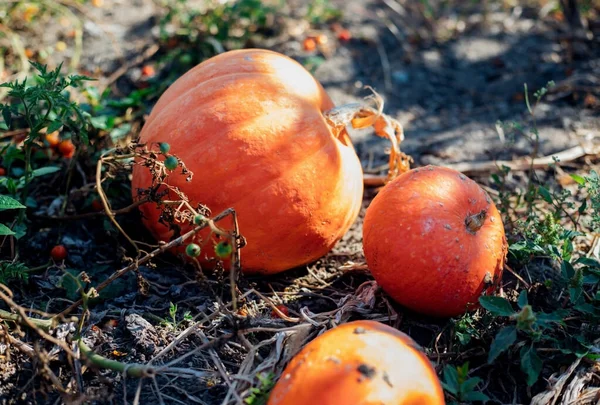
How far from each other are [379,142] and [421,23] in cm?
201

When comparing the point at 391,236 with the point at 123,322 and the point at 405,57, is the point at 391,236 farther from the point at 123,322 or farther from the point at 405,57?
the point at 405,57

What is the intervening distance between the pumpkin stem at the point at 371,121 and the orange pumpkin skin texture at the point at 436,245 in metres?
0.45

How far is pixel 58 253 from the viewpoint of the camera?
2965 millimetres

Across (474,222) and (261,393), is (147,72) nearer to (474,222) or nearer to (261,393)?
(474,222)

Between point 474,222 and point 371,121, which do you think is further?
point 371,121

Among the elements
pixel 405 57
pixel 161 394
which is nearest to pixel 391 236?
pixel 161 394

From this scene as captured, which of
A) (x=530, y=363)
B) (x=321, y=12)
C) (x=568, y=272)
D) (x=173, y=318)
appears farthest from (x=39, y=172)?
(x=321, y=12)

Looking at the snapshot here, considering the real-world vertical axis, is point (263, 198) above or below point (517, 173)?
above

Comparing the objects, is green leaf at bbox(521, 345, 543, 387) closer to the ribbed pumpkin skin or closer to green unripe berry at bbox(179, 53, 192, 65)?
the ribbed pumpkin skin

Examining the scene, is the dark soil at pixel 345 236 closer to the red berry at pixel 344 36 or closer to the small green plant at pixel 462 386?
the red berry at pixel 344 36

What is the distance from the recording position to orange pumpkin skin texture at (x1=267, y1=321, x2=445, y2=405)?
1.94m

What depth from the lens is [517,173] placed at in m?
4.00

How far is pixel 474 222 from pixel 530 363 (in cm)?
61

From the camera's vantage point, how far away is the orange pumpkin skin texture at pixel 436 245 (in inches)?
102
